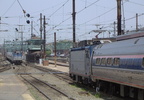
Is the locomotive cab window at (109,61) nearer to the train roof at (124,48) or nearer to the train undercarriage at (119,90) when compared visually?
the train roof at (124,48)

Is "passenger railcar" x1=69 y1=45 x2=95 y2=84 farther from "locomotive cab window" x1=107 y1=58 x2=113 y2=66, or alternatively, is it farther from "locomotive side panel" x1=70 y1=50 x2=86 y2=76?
"locomotive cab window" x1=107 y1=58 x2=113 y2=66

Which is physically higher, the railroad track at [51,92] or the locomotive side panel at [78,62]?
the locomotive side panel at [78,62]

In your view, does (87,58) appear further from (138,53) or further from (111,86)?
(138,53)

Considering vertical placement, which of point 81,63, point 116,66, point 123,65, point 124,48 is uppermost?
point 124,48

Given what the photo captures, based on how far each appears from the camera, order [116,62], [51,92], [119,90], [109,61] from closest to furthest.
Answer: [116,62]
[109,61]
[119,90]
[51,92]

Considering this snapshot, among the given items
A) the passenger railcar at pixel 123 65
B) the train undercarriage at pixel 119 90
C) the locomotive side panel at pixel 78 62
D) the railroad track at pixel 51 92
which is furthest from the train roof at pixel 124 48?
the railroad track at pixel 51 92

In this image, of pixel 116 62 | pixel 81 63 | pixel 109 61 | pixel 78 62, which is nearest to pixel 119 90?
pixel 109 61

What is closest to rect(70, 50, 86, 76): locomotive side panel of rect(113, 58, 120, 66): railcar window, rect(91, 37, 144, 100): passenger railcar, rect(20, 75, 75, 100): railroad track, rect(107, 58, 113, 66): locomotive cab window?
rect(20, 75, 75, 100): railroad track

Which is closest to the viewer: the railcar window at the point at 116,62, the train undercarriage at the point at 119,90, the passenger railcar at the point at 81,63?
the train undercarriage at the point at 119,90

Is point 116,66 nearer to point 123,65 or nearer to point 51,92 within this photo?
point 123,65

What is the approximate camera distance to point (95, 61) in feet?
60.2

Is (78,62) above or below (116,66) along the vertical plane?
below

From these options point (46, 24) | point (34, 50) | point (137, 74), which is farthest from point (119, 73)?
point (34, 50)

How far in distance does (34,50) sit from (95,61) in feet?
230
